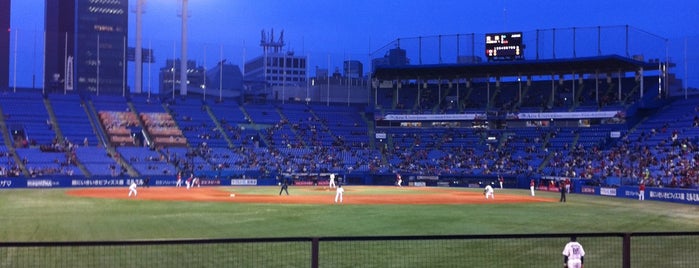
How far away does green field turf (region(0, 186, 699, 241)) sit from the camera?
76.9ft

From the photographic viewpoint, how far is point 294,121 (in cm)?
8781

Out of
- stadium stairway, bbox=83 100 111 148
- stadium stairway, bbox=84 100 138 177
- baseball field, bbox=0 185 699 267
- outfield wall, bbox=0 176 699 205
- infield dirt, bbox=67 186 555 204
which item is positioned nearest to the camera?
baseball field, bbox=0 185 699 267

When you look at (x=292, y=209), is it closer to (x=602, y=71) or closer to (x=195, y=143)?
(x=195, y=143)

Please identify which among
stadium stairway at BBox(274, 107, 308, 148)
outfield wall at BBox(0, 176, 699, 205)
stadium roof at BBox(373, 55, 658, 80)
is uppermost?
stadium roof at BBox(373, 55, 658, 80)

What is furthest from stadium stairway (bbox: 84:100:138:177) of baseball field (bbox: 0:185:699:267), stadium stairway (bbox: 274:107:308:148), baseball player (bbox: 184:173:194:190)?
baseball field (bbox: 0:185:699:267)

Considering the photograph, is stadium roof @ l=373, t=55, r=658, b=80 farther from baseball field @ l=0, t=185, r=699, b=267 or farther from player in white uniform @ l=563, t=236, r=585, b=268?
Result: player in white uniform @ l=563, t=236, r=585, b=268

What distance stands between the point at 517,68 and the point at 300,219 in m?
60.9

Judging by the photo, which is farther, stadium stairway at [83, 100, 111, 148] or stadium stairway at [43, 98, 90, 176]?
stadium stairway at [83, 100, 111, 148]

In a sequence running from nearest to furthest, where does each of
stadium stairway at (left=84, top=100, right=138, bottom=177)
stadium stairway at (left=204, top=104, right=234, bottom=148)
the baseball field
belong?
the baseball field
stadium stairway at (left=84, top=100, right=138, bottom=177)
stadium stairway at (left=204, top=104, right=234, bottom=148)

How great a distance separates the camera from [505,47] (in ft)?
267

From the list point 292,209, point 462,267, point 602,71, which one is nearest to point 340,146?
point 602,71

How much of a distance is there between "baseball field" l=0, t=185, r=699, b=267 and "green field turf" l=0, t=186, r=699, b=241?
0.04 m

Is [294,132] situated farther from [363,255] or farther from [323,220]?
[363,255]

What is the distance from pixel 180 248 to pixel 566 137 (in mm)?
66708
